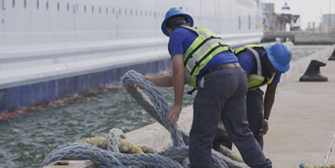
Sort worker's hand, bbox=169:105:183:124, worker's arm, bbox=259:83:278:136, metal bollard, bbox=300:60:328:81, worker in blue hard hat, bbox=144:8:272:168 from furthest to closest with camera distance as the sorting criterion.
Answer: metal bollard, bbox=300:60:328:81 → worker's arm, bbox=259:83:278:136 → worker's hand, bbox=169:105:183:124 → worker in blue hard hat, bbox=144:8:272:168

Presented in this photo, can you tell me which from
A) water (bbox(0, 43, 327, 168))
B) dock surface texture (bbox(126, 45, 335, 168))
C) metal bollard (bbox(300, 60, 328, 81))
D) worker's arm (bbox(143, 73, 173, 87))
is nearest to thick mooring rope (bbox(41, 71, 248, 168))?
worker's arm (bbox(143, 73, 173, 87))

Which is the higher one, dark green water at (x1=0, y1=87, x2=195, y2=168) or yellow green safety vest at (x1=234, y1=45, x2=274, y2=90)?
yellow green safety vest at (x1=234, y1=45, x2=274, y2=90)

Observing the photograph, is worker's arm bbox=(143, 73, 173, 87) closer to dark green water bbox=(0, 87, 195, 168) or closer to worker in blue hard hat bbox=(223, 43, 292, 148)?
worker in blue hard hat bbox=(223, 43, 292, 148)

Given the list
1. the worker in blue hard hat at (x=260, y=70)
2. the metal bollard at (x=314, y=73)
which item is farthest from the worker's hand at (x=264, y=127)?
the metal bollard at (x=314, y=73)

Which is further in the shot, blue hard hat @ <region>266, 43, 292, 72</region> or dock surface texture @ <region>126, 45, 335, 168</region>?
dock surface texture @ <region>126, 45, 335, 168</region>

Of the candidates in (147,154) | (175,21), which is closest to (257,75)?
(175,21)

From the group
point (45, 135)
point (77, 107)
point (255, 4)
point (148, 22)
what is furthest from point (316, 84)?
point (255, 4)

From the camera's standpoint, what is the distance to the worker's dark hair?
12.8 ft

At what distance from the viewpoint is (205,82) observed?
148 inches

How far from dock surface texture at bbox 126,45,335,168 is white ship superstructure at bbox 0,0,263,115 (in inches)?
194

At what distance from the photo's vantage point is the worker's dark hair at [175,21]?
154 inches

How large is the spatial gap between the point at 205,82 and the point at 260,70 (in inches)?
32.9

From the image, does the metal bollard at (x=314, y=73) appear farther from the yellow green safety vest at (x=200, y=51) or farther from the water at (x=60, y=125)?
the yellow green safety vest at (x=200, y=51)

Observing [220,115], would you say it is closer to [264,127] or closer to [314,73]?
[264,127]
